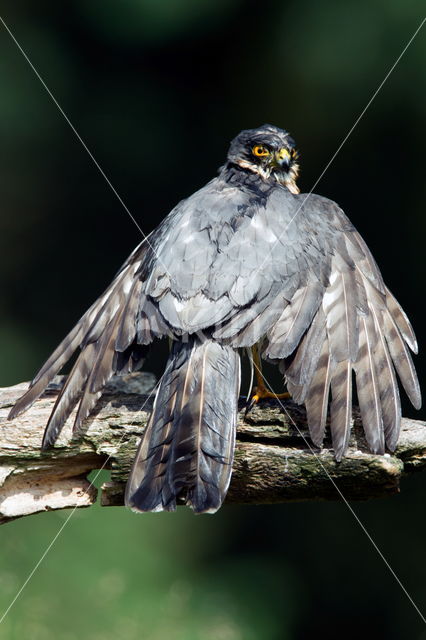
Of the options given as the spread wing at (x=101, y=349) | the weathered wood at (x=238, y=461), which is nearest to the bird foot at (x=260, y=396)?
the weathered wood at (x=238, y=461)

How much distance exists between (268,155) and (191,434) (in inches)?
65.6

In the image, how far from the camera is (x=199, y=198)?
371 cm

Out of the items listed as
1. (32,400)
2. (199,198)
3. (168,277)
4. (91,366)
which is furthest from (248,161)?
(32,400)

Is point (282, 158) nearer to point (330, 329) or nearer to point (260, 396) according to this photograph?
point (330, 329)

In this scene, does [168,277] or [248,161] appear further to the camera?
[248,161]

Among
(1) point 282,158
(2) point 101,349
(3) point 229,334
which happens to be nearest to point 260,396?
(3) point 229,334

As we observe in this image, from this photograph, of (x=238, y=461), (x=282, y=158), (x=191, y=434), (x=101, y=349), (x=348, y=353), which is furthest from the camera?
(x=282, y=158)

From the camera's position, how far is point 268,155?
13.3 ft

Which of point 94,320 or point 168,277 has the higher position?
point 168,277

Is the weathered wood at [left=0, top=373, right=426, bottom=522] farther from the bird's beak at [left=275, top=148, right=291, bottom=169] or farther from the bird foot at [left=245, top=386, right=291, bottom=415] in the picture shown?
the bird's beak at [left=275, top=148, right=291, bottom=169]

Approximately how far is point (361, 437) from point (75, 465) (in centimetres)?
97

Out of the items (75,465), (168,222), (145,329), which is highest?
(168,222)

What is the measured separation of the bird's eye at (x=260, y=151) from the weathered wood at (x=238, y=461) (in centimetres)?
135

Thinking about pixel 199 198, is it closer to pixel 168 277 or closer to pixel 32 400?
pixel 168 277
